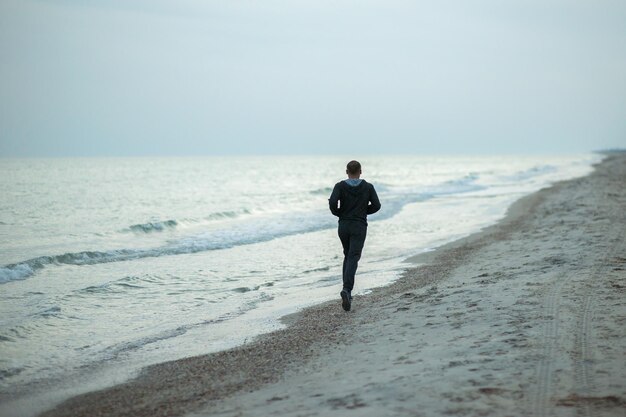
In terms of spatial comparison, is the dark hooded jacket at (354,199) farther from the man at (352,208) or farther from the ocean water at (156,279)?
the ocean water at (156,279)

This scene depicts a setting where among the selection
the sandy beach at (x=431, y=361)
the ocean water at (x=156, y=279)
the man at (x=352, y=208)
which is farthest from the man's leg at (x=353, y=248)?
the ocean water at (x=156, y=279)

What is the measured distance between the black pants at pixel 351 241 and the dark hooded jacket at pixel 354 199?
11cm

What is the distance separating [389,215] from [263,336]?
20.3m

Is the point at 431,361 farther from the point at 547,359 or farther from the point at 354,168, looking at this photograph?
the point at 354,168

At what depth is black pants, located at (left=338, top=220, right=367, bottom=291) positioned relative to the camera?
8.42 metres

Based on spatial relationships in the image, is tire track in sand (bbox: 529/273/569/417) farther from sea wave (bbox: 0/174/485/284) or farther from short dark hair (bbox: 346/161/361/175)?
sea wave (bbox: 0/174/485/284)

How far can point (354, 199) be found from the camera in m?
8.32

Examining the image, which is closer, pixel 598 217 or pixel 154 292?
pixel 154 292

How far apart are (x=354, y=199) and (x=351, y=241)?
63cm

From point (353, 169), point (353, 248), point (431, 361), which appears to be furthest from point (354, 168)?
point (431, 361)

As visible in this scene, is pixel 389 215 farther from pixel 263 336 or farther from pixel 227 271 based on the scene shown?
pixel 263 336

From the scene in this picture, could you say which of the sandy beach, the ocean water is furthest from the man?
the ocean water

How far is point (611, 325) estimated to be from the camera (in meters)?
6.33

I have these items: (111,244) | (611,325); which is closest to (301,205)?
(111,244)
